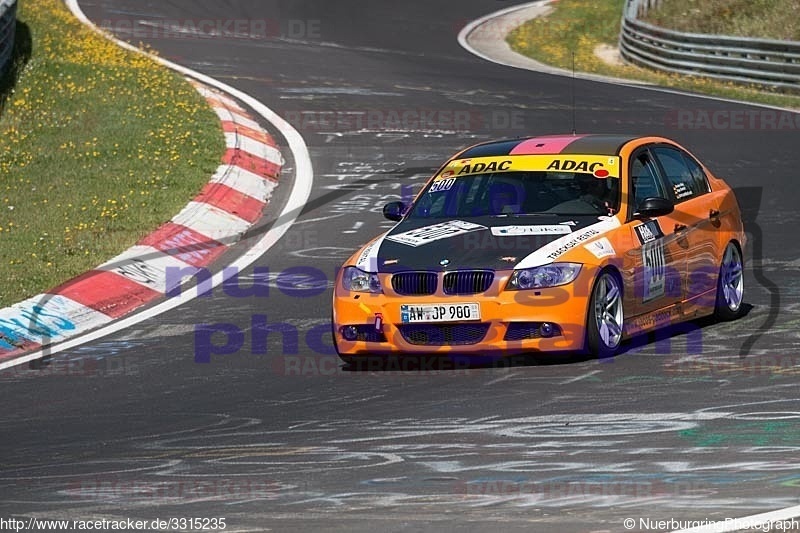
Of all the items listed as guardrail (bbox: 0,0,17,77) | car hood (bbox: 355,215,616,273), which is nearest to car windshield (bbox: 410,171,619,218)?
car hood (bbox: 355,215,616,273)

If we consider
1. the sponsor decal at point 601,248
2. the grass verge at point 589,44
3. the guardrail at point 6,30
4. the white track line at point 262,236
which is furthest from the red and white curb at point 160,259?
the grass verge at point 589,44

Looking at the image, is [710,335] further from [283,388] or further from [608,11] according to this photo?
[608,11]

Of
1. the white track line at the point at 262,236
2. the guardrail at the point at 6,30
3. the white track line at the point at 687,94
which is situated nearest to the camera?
the white track line at the point at 687,94

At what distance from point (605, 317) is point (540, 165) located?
1.48 m

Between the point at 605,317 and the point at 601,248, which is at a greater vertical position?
the point at 601,248

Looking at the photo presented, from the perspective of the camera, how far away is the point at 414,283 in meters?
10.0

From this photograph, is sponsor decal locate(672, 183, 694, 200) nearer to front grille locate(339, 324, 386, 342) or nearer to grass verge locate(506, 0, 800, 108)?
front grille locate(339, 324, 386, 342)

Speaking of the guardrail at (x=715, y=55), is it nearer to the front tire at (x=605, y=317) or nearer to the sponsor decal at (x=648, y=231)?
the sponsor decal at (x=648, y=231)

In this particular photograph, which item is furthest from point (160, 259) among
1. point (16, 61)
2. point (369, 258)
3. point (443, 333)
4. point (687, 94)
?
point (687, 94)

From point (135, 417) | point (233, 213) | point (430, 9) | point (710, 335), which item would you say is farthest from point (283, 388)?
point (430, 9)

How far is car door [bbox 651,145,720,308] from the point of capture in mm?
11156

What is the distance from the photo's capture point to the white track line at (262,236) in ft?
38.4

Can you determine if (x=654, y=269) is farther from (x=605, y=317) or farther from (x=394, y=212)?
(x=394, y=212)

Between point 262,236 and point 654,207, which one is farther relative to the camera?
point 262,236
